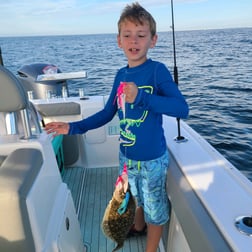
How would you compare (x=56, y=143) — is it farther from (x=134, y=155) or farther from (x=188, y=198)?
(x=188, y=198)

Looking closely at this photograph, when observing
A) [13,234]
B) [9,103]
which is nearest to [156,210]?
[13,234]

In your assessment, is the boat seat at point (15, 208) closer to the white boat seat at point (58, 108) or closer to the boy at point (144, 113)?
the boy at point (144, 113)

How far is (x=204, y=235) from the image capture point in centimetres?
126

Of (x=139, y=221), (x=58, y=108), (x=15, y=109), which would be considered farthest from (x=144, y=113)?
(x=58, y=108)

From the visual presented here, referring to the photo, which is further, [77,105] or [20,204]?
[77,105]

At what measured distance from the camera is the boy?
1.58 metres

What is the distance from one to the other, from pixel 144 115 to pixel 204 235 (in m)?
0.75

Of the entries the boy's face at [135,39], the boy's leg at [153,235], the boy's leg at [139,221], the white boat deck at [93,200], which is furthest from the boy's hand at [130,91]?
the white boat deck at [93,200]

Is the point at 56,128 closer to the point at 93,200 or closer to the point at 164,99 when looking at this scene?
the point at 164,99

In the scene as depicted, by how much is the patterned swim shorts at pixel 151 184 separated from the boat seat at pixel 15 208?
679 mm

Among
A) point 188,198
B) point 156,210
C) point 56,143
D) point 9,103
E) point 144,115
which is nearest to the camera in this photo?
point 9,103

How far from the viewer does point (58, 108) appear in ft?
11.1

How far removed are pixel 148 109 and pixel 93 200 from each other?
1.68 meters

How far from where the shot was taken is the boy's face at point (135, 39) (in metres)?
1.67
